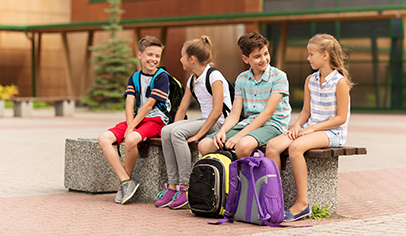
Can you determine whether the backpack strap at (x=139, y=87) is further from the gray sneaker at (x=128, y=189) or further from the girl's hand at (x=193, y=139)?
the gray sneaker at (x=128, y=189)

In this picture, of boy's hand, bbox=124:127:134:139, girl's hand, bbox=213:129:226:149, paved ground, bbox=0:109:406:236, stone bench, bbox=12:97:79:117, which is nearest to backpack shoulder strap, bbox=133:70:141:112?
boy's hand, bbox=124:127:134:139

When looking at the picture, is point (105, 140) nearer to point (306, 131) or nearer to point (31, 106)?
point (306, 131)

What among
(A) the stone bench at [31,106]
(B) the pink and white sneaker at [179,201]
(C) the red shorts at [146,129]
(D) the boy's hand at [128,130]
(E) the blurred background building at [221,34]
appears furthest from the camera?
(E) the blurred background building at [221,34]

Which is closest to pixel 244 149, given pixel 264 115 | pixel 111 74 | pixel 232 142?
pixel 232 142

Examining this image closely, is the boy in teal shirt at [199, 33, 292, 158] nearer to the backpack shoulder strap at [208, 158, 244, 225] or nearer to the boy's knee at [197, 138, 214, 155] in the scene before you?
the boy's knee at [197, 138, 214, 155]

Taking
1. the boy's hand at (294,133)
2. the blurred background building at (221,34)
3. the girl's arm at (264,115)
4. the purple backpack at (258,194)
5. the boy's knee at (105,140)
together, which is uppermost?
the blurred background building at (221,34)

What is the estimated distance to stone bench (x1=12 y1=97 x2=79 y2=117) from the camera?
2139 cm

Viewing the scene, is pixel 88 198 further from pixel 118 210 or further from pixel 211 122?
pixel 211 122

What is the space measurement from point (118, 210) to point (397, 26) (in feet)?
84.4

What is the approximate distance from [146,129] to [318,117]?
1.73 meters

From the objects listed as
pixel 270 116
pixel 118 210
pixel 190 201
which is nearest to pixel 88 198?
pixel 118 210

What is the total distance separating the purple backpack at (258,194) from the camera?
4.45 metres

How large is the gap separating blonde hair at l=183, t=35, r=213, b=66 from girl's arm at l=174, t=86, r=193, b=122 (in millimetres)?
364

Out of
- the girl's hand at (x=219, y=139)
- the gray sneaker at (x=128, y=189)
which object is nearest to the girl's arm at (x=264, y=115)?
the girl's hand at (x=219, y=139)
